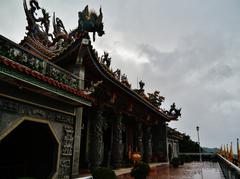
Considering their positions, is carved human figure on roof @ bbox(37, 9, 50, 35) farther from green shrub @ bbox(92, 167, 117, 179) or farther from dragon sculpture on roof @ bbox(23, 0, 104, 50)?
green shrub @ bbox(92, 167, 117, 179)

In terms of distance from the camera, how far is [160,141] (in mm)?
21219

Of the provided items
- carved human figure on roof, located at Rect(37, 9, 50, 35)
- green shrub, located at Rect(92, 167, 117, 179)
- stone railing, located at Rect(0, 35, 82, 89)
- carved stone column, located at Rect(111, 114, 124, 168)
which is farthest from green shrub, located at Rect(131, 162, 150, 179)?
carved human figure on roof, located at Rect(37, 9, 50, 35)

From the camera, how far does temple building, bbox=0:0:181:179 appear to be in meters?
5.37

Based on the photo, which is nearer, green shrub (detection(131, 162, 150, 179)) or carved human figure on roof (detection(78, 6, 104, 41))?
green shrub (detection(131, 162, 150, 179))

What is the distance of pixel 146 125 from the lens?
61.1ft

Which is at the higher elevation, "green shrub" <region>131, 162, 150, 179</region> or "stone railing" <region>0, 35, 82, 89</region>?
"stone railing" <region>0, 35, 82, 89</region>

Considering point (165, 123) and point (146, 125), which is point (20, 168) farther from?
point (165, 123)

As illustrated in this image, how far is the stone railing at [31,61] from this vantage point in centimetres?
525

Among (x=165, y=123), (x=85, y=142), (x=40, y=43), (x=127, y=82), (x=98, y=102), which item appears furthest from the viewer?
(x=165, y=123)

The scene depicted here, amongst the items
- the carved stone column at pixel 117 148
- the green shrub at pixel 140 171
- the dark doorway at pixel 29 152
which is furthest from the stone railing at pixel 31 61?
the carved stone column at pixel 117 148

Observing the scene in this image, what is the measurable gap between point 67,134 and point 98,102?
387 cm

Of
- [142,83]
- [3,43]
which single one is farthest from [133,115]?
[3,43]

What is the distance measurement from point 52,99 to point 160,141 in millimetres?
16724

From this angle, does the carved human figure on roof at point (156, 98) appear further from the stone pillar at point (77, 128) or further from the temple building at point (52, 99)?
the stone pillar at point (77, 128)
